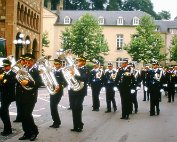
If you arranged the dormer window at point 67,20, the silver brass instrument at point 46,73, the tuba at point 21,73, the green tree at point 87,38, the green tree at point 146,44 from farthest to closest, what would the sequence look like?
the dormer window at point 67,20 < the green tree at point 146,44 < the green tree at point 87,38 < the silver brass instrument at point 46,73 < the tuba at point 21,73

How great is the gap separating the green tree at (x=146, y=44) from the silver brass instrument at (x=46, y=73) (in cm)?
5911

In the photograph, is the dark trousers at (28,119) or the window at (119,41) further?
the window at (119,41)

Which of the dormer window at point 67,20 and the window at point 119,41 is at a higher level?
the dormer window at point 67,20

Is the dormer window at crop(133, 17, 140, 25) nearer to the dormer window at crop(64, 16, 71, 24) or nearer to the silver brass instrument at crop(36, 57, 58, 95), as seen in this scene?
the dormer window at crop(64, 16, 71, 24)

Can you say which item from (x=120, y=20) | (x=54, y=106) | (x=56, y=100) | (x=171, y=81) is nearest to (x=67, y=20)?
A: (x=120, y=20)

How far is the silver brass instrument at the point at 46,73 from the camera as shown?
10.7 metres

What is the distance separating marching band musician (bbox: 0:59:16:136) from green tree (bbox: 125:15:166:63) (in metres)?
59.2

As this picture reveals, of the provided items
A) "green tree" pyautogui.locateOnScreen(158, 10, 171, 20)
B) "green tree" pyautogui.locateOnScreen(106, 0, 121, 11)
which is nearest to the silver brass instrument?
"green tree" pyautogui.locateOnScreen(106, 0, 121, 11)

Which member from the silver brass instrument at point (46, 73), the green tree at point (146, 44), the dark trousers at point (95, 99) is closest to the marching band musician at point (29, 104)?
the silver brass instrument at point (46, 73)

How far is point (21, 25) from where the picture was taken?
45094 mm

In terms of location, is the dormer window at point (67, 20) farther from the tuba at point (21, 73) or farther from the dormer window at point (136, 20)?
the tuba at point (21, 73)

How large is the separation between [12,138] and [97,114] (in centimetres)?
636

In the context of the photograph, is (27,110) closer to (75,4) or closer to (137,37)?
(137,37)

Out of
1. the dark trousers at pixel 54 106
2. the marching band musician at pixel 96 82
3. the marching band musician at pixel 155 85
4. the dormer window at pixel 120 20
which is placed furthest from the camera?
the dormer window at pixel 120 20
